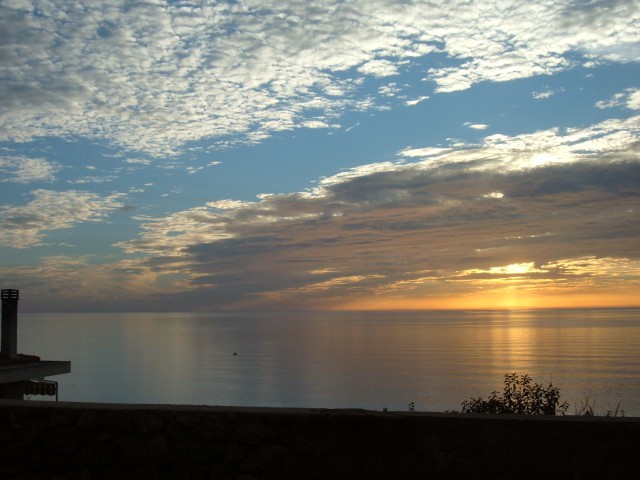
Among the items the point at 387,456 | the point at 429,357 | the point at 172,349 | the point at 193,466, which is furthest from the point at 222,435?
the point at 172,349

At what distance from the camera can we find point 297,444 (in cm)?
484

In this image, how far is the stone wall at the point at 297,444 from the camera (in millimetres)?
4605

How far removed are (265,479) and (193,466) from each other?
0.57 m

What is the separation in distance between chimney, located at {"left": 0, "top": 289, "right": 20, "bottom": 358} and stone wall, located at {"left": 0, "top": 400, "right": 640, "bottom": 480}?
46.9ft

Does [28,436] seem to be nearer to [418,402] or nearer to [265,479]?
[265,479]

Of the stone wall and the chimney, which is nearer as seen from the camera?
the stone wall

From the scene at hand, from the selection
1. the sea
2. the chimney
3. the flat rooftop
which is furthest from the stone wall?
the sea

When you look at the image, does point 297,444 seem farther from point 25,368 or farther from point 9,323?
point 9,323

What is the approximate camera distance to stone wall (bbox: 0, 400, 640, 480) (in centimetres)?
461

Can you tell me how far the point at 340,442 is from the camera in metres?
4.82

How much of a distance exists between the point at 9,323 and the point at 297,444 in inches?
690

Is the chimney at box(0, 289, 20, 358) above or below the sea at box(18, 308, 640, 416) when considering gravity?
above

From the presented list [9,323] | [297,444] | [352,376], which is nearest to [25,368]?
[9,323]

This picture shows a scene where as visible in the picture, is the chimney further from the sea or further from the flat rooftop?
the sea
